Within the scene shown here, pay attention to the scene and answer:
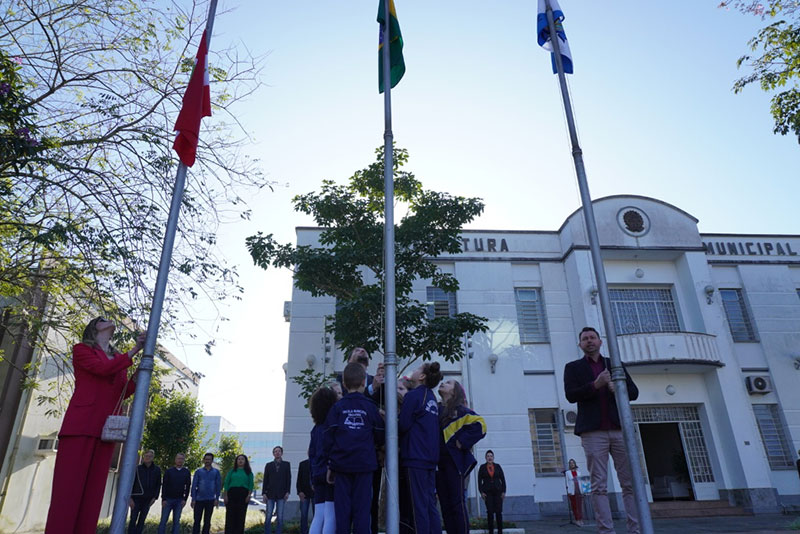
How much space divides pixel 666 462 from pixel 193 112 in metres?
20.5

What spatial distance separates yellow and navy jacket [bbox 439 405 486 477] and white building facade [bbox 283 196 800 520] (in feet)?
32.4

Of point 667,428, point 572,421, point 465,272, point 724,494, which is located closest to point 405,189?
point 465,272

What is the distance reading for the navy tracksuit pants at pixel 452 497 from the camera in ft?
16.7

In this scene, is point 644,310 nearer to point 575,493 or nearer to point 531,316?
point 531,316

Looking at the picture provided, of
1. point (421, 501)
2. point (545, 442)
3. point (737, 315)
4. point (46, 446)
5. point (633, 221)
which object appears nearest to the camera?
point (421, 501)

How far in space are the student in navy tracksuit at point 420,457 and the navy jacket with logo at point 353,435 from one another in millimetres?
254

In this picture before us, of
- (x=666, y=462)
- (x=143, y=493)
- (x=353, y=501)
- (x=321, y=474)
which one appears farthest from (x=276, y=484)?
(x=666, y=462)

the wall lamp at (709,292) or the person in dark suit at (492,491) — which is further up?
the wall lamp at (709,292)

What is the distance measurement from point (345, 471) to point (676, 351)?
14.9m

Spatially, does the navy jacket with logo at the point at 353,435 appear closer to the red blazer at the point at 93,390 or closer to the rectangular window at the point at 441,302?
the red blazer at the point at 93,390

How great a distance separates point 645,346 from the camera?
1645 centimetres

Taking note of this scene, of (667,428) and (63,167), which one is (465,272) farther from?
(63,167)

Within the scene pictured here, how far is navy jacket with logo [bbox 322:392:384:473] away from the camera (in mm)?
4426

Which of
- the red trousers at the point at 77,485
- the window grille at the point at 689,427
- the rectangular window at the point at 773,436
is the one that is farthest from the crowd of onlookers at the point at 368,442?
the rectangular window at the point at 773,436
